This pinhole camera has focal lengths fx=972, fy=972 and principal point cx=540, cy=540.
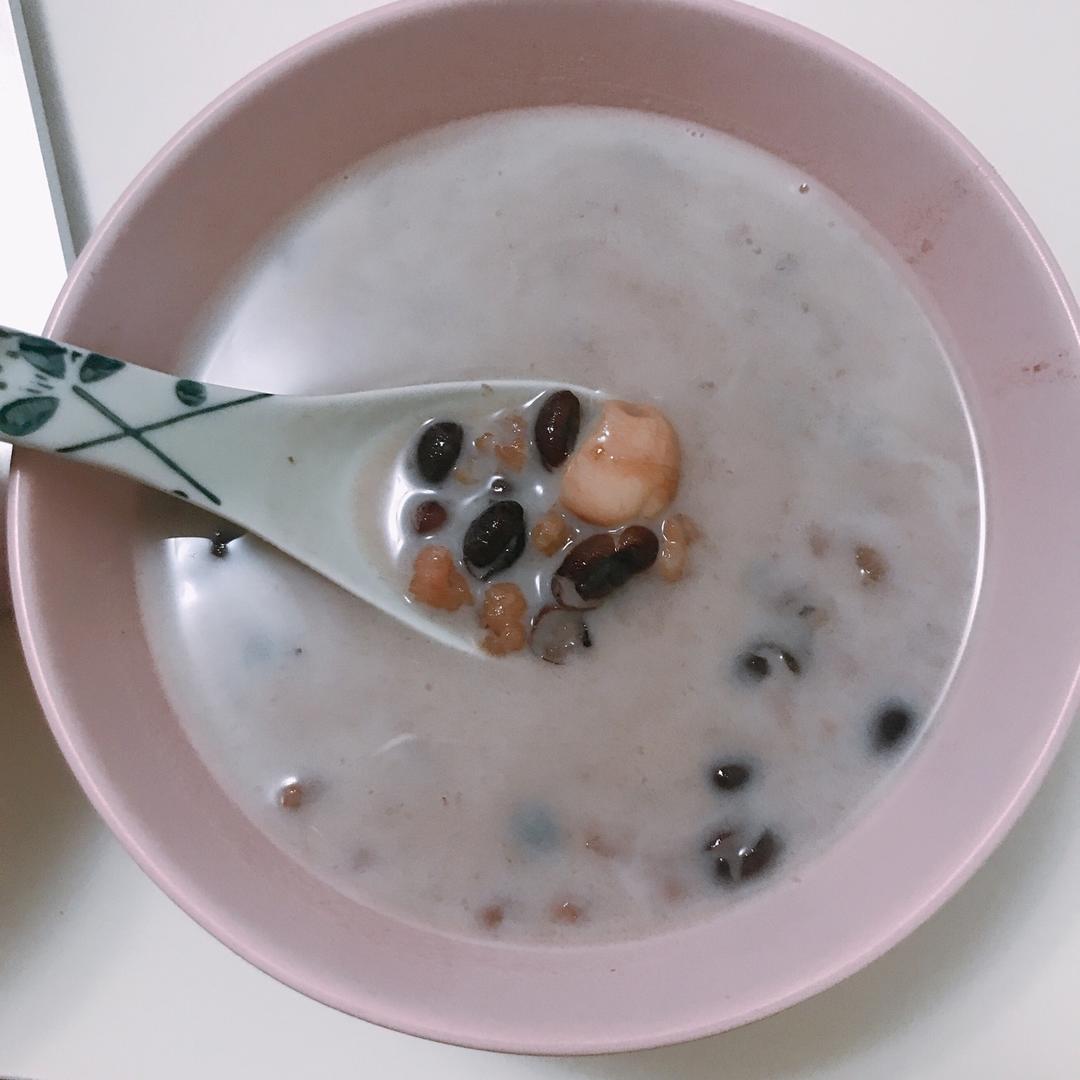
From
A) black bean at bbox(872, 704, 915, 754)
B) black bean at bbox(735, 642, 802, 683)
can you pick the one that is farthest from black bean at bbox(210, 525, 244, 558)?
black bean at bbox(872, 704, 915, 754)

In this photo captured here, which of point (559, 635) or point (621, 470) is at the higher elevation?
point (621, 470)

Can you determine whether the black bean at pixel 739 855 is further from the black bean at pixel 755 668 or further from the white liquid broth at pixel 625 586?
the black bean at pixel 755 668

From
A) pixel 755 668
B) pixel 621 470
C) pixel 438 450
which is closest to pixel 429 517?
pixel 438 450

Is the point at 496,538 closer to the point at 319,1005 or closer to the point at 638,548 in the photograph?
the point at 638,548

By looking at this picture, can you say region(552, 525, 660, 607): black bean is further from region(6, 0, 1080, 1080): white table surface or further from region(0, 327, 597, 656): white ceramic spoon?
region(6, 0, 1080, 1080): white table surface

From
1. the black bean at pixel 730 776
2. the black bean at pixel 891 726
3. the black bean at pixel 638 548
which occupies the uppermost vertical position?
the black bean at pixel 638 548

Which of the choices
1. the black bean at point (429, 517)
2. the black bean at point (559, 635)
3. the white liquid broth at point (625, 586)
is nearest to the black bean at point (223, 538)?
the white liquid broth at point (625, 586)
